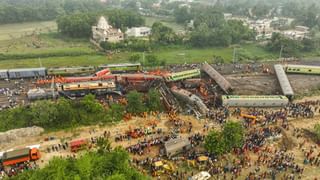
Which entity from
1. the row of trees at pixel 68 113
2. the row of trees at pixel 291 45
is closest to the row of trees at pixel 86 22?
the row of trees at pixel 291 45

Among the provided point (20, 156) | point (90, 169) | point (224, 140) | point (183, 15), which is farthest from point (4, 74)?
point (183, 15)

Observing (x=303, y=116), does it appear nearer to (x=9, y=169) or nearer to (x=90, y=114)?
(x=90, y=114)

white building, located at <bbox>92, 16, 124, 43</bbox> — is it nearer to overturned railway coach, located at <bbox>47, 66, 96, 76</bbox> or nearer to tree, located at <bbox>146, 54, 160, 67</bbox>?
tree, located at <bbox>146, 54, 160, 67</bbox>

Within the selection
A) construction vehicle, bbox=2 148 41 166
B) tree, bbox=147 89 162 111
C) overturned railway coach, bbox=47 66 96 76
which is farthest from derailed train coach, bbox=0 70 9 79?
tree, bbox=147 89 162 111

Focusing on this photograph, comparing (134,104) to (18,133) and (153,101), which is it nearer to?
(153,101)

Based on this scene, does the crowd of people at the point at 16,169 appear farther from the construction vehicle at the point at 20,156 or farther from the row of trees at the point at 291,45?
the row of trees at the point at 291,45
